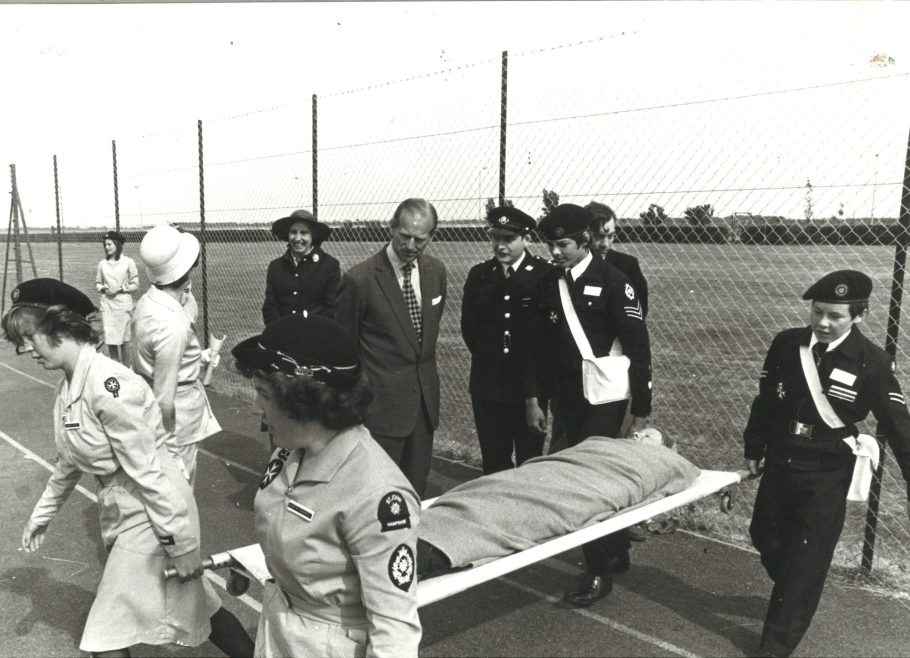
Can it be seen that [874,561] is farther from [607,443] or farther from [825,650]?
[607,443]

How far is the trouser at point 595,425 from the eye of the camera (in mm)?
4086

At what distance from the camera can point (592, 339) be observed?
417 cm

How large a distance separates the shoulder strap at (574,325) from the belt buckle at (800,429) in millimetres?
1051

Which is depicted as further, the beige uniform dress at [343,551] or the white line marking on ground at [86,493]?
the white line marking on ground at [86,493]

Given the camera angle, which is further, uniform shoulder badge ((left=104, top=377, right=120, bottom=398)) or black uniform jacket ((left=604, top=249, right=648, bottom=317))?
black uniform jacket ((left=604, top=249, right=648, bottom=317))

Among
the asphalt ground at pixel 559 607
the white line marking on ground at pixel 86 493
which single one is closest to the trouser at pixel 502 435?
the asphalt ground at pixel 559 607

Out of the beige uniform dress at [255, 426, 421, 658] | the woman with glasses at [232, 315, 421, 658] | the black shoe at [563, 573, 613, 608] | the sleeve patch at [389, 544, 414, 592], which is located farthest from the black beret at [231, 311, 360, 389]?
the black shoe at [563, 573, 613, 608]

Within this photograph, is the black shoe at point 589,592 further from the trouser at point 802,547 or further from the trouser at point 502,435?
the trouser at point 502,435

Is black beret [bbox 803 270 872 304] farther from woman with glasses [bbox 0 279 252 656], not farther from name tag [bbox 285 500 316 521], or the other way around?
woman with glasses [bbox 0 279 252 656]

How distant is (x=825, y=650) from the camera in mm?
3635

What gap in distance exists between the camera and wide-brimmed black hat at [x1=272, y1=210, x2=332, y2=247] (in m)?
6.36

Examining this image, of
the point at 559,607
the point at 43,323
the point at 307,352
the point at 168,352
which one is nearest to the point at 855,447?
the point at 559,607

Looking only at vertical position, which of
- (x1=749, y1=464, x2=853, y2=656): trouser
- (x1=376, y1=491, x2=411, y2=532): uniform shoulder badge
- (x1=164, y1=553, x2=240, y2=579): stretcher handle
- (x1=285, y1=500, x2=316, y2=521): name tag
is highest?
(x1=376, y1=491, x2=411, y2=532): uniform shoulder badge

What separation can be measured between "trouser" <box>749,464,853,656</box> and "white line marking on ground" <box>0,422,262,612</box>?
260cm
